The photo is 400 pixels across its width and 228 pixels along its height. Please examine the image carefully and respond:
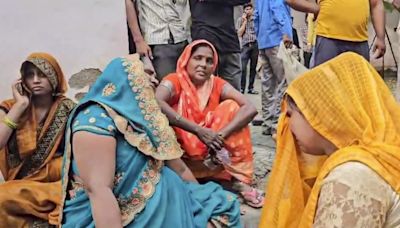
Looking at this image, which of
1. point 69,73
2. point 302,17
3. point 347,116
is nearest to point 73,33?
point 69,73

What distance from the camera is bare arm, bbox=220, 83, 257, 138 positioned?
12.1 feet

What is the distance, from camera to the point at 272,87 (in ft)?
18.5

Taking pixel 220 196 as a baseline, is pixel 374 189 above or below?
above

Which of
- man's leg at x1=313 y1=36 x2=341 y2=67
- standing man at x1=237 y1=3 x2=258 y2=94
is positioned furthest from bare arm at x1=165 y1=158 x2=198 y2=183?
standing man at x1=237 y1=3 x2=258 y2=94

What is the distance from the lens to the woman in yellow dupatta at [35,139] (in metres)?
3.27

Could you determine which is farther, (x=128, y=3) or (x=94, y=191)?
(x=128, y=3)

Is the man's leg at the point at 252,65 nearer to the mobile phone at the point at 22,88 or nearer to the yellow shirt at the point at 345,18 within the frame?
the yellow shirt at the point at 345,18

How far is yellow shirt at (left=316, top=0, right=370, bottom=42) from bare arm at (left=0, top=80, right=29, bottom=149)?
6.87 feet

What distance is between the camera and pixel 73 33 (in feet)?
14.0

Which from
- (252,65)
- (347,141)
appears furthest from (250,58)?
(347,141)

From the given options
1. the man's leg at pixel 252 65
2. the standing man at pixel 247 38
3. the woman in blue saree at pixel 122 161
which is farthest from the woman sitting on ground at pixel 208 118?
the man's leg at pixel 252 65

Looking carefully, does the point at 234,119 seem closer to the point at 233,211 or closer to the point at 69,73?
the point at 233,211

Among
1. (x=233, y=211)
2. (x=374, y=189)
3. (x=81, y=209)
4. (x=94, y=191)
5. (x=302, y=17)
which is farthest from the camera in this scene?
(x=302, y=17)

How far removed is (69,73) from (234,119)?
122 cm
